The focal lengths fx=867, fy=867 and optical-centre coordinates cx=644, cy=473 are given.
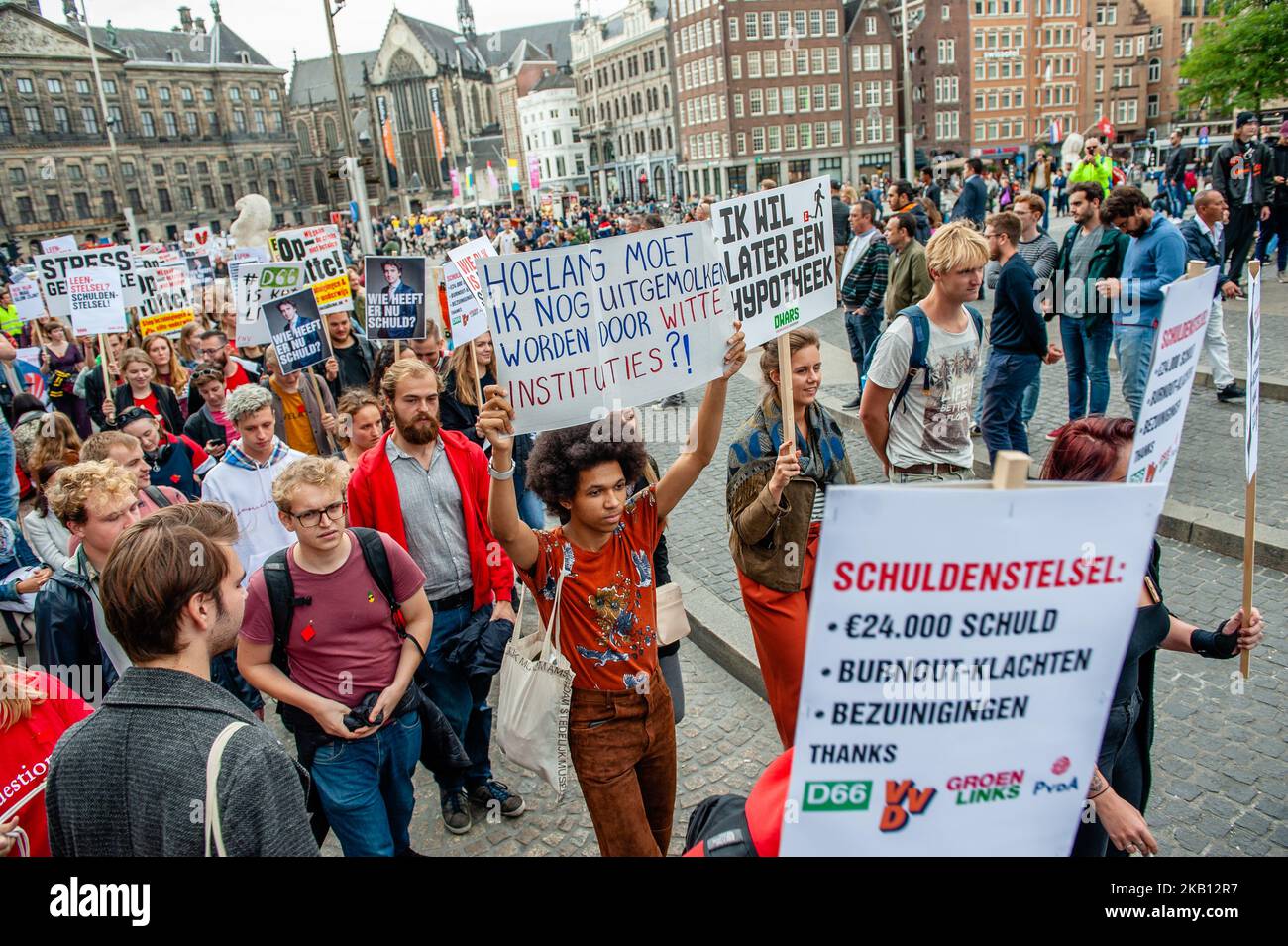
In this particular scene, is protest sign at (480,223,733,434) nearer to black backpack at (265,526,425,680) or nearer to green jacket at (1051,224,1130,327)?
black backpack at (265,526,425,680)

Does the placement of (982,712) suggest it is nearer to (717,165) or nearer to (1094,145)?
(1094,145)

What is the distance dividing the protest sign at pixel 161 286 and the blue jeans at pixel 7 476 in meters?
4.80

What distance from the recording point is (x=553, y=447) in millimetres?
3029

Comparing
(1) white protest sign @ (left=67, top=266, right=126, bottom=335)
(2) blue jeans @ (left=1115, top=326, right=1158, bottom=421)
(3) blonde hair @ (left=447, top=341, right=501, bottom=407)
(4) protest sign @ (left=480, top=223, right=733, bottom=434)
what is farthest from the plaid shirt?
(1) white protest sign @ (left=67, top=266, right=126, bottom=335)

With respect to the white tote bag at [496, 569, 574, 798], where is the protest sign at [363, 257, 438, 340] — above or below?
above

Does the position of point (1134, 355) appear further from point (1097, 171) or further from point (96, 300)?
point (1097, 171)

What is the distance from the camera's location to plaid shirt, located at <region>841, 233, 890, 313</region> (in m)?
8.91

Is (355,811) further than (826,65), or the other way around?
(826,65)

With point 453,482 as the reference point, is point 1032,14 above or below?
above

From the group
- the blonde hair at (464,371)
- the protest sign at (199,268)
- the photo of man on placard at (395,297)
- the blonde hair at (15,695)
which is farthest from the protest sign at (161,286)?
the blonde hair at (15,695)

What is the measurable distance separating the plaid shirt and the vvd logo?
7953mm
